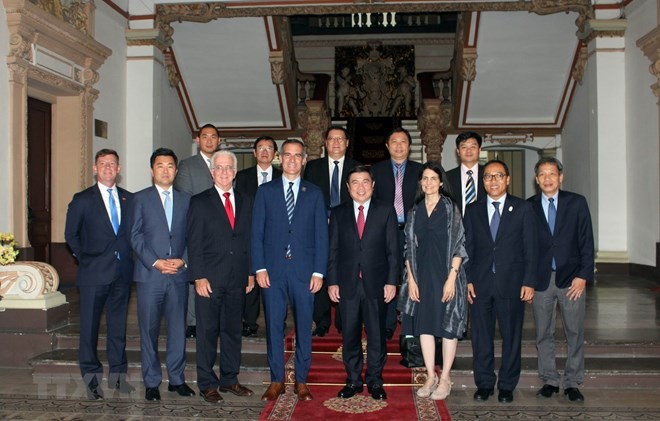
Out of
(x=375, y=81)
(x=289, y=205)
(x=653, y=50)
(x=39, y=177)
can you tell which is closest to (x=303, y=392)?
(x=289, y=205)

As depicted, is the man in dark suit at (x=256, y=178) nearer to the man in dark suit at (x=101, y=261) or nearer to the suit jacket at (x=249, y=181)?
the suit jacket at (x=249, y=181)

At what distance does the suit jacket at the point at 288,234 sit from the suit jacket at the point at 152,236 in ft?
1.83

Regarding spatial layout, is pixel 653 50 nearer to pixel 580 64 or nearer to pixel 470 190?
pixel 580 64

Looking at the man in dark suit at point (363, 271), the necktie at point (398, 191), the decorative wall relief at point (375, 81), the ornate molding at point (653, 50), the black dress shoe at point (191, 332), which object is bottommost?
the black dress shoe at point (191, 332)

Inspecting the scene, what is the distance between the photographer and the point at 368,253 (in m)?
4.28

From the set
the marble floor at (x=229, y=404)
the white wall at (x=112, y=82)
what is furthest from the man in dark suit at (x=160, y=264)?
the white wall at (x=112, y=82)

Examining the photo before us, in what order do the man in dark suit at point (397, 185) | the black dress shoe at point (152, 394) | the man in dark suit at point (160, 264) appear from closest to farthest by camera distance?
1. the man in dark suit at point (160, 264)
2. the black dress shoe at point (152, 394)
3. the man in dark suit at point (397, 185)

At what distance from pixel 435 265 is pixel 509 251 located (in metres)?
0.51

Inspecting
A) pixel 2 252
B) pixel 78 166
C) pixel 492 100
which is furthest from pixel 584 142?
pixel 2 252

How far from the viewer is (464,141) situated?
4.78 metres

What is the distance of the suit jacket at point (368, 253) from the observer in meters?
4.28

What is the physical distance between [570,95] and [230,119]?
6172 mm

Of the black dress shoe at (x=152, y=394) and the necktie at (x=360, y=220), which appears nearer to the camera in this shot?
the necktie at (x=360, y=220)

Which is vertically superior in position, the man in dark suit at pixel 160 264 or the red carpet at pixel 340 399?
the man in dark suit at pixel 160 264
